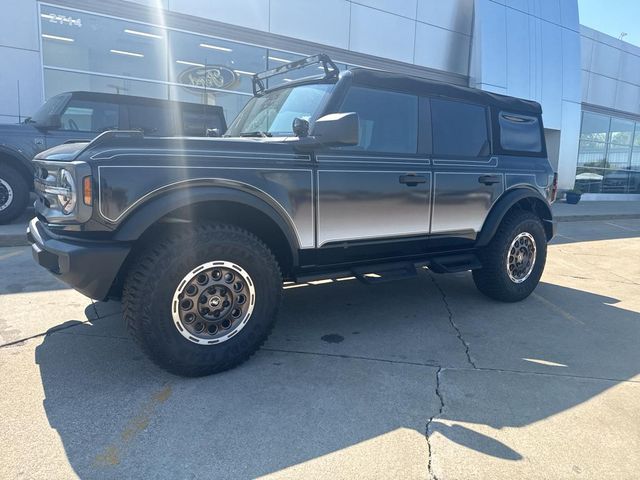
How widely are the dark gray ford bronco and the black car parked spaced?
3991mm

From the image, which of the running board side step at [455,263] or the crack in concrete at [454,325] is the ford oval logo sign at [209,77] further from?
the running board side step at [455,263]

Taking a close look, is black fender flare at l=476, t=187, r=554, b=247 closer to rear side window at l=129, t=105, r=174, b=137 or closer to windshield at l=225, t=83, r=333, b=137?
windshield at l=225, t=83, r=333, b=137

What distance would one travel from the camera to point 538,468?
2.20 metres

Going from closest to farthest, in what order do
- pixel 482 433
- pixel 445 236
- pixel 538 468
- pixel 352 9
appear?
pixel 538 468
pixel 482 433
pixel 445 236
pixel 352 9

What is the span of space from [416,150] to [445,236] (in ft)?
2.83

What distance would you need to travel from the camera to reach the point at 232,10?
11484 millimetres

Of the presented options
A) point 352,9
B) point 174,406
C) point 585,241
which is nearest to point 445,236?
point 174,406

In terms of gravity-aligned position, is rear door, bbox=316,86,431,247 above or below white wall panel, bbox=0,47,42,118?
below

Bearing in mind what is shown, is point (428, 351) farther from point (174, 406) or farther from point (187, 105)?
point (187, 105)

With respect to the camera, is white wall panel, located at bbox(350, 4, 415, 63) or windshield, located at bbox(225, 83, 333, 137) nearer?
windshield, located at bbox(225, 83, 333, 137)

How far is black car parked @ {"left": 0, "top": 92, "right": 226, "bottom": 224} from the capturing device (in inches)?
279

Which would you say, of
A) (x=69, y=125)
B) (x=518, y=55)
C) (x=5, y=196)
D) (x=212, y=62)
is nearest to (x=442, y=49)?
(x=518, y=55)

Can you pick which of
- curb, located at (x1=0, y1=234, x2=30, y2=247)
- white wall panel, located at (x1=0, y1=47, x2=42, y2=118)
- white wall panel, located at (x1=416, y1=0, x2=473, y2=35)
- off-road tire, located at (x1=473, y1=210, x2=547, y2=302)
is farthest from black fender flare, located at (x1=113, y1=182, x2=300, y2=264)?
white wall panel, located at (x1=416, y1=0, x2=473, y2=35)

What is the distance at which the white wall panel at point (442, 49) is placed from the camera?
49.1ft
